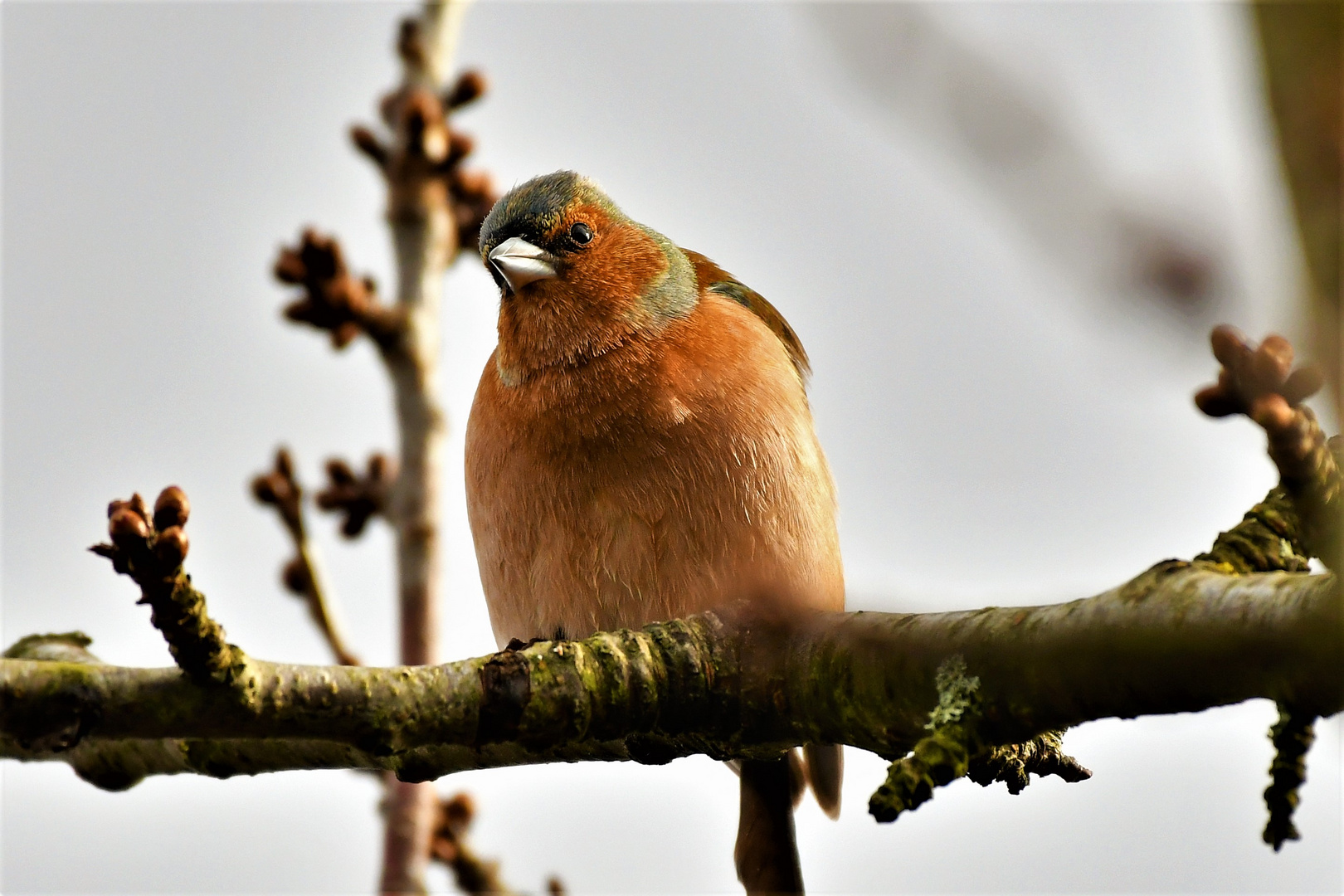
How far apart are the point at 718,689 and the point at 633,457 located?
1356 millimetres

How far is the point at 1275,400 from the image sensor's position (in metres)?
2.24

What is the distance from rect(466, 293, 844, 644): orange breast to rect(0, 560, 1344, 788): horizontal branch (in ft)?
3.07

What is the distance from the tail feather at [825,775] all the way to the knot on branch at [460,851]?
7.88ft

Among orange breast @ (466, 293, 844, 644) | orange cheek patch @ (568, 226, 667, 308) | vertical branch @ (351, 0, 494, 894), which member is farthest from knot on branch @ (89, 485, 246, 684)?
vertical branch @ (351, 0, 494, 894)

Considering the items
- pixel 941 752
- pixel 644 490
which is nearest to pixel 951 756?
pixel 941 752

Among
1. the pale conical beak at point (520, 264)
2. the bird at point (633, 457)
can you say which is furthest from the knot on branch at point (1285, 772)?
the pale conical beak at point (520, 264)

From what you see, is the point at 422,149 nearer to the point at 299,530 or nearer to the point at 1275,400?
the point at 299,530

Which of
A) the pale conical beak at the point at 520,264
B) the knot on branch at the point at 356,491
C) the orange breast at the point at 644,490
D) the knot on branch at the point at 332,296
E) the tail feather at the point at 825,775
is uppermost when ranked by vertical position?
the knot on branch at the point at 332,296

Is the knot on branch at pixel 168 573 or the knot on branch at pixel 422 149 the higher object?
the knot on branch at pixel 422 149

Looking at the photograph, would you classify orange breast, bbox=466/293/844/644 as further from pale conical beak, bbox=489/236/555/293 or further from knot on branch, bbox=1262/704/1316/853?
knot on branch, bbox=1262/704/1316/853

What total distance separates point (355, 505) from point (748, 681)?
4.08 metres

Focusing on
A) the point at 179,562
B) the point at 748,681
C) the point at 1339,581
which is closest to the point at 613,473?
the point at 748,681

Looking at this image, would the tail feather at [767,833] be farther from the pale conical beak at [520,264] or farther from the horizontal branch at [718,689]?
the pale conical beak at [520,264]

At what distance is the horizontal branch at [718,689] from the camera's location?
258 cm
